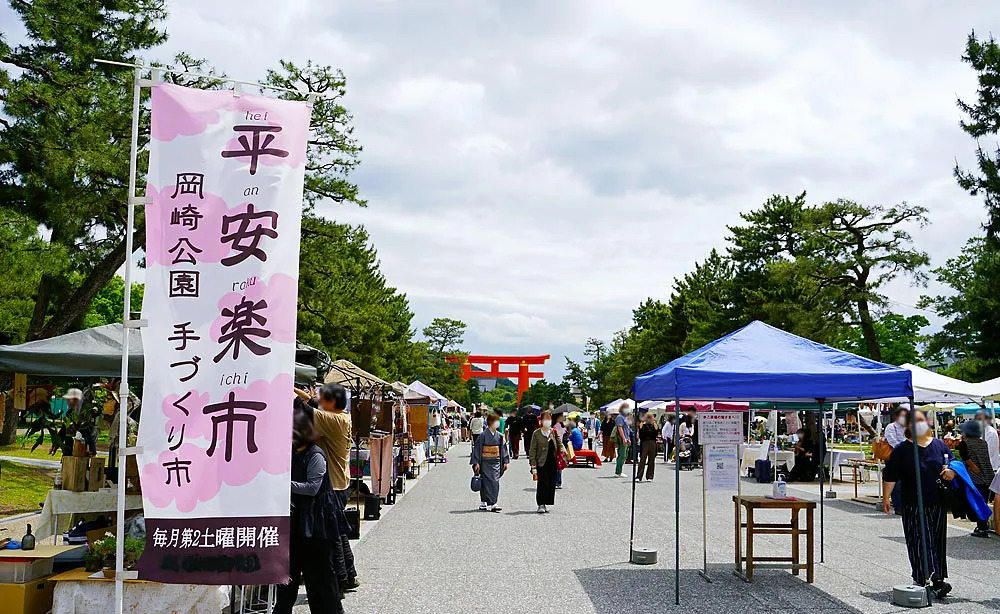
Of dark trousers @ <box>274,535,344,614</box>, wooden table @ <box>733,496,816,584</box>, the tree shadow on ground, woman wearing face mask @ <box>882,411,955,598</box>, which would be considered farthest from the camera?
wooden table @ <box>733,496,816,584</box>

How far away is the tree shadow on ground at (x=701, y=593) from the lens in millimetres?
7188

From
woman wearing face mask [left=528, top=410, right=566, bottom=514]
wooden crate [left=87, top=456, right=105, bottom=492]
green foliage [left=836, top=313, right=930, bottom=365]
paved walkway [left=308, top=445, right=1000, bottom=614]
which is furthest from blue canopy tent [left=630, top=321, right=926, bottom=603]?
green foliage [left=836, top=313, right=930, bottom=365]

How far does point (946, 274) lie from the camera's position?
1209 inches

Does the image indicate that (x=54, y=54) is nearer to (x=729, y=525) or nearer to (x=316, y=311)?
(x=316, y=311)

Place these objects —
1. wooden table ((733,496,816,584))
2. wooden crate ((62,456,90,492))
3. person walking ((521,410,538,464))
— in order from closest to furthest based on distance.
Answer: wooden crate ((62,456,90,492)) → wooden table ((733,496,816,584)) → person walking ((521,410,538,464))

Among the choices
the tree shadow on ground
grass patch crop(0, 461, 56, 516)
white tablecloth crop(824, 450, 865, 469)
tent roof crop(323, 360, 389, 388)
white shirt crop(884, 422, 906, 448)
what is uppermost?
tent roof crop(323, 360, 389, 388)

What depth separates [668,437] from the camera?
94.8 feet

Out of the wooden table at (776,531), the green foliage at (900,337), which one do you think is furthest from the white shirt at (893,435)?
the green foliage at (900,337)

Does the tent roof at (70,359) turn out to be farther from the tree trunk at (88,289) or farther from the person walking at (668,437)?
the person walking at (668,437)


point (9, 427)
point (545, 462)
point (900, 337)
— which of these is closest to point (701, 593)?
point (545, 462)

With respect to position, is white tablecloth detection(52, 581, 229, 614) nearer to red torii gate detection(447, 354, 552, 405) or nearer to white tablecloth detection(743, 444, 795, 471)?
white tablecloth detection(743, 444, 795, 471)

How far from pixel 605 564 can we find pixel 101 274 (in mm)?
14593

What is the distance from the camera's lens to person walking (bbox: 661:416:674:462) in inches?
1120

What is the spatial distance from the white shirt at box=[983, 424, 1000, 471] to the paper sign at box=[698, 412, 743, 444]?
5171mm
